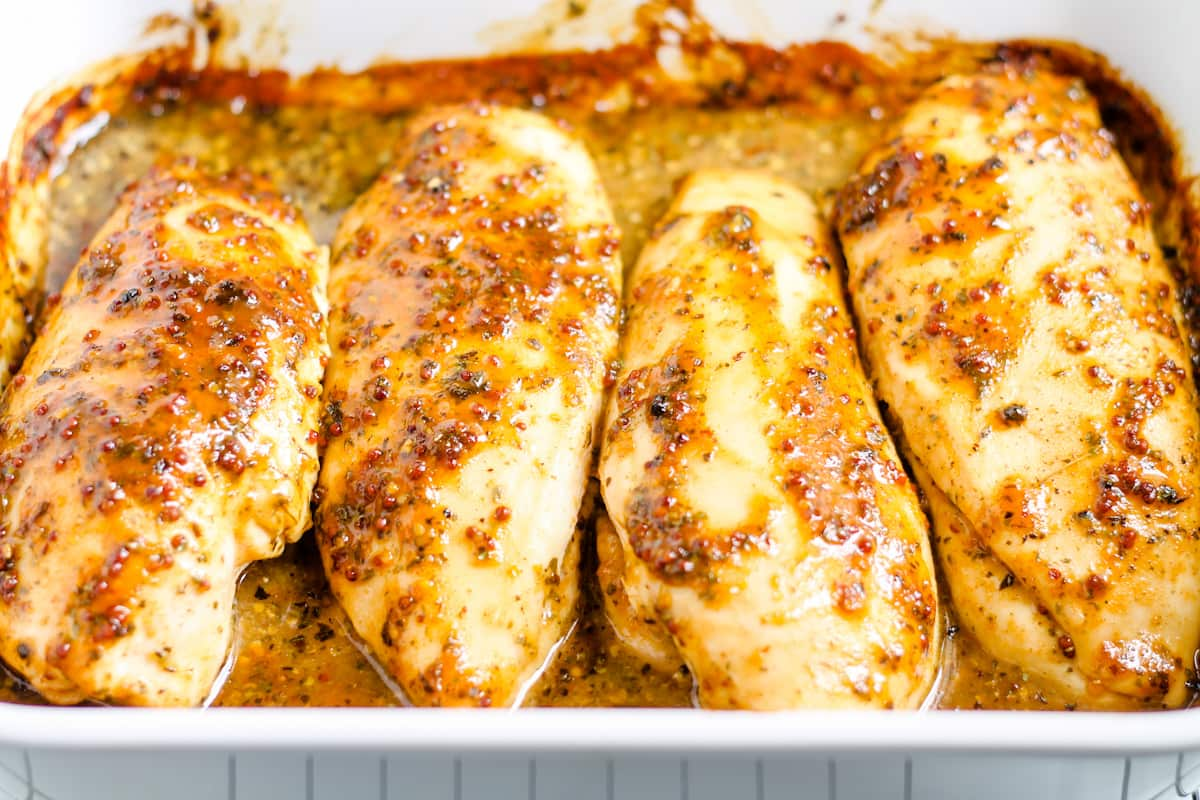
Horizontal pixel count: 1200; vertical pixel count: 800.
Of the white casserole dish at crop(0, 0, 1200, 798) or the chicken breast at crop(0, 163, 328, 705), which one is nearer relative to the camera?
the white casserole dish at crop(0, 0, 1200, 798)

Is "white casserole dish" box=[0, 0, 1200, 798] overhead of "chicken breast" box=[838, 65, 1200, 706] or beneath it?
beneath

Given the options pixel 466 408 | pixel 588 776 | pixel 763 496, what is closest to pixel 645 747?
pixel 588 776

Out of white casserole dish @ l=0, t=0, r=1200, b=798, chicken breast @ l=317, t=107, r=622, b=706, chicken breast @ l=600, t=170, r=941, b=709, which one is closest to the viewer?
white casserole dish @ l=0, t=0, r=1200, b=798

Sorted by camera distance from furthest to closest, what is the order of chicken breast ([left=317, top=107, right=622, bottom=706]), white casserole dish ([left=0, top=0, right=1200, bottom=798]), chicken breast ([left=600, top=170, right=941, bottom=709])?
1. chicken breast ([left=317, top=107, right=622, bottom=706])
2. chicken breast ([left=600, top=170, right=941, bottom=709])
3. white casserole dish ([left=0, top=0, right=1200, bottom=798])

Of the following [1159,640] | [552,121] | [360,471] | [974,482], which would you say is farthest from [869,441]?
[552,121]

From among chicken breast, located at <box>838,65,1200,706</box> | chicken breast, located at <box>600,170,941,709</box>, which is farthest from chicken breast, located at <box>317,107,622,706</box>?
chicken breast, located at <box>838,65,1200,706</box>

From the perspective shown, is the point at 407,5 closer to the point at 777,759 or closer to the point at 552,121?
the point at 552,121

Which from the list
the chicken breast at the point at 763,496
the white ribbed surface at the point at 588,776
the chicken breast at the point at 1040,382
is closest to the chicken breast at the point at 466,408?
the chicken breast at the point at 763,496

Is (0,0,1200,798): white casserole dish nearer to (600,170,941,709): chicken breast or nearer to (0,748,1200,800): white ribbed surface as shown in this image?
(0,748,1200,800): white ribbed surface
